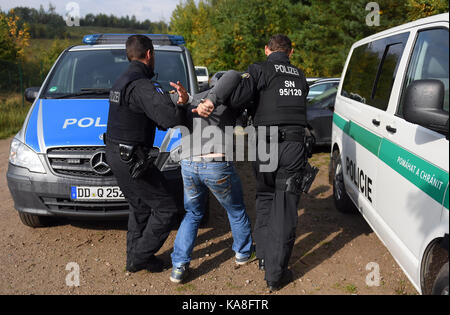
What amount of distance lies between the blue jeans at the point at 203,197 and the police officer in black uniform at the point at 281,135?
0.89 ft

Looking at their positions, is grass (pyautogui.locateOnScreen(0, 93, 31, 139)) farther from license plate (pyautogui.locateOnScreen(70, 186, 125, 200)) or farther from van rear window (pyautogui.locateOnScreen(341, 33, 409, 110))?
van rear window (pyautogui.locateOnScreen(341, 33, 409, 110))

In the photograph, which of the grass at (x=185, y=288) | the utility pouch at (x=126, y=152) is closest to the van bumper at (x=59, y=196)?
the utility pouch at (x=126, y=152)

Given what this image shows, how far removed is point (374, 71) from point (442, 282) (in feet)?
7.42

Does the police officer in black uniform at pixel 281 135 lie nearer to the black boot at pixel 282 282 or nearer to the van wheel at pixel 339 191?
the black boot at pixel 282 282

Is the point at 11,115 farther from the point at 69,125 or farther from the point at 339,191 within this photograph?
the point at 339,191

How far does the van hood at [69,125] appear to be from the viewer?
13.0 feet

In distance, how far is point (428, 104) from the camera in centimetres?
215

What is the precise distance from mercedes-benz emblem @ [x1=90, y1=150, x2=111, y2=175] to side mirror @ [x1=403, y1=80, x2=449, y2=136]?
2610 millimetres

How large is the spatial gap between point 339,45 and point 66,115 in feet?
67.2

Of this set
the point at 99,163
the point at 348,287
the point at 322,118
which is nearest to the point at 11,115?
the point at 322,118

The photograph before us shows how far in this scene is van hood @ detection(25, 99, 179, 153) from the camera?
13.0 feet

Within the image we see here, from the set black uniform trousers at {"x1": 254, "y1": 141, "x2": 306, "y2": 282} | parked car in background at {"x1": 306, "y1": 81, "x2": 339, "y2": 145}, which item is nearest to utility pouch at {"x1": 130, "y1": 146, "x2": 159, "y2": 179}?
black uniform trousers at {"x1": 254, "y1": 141, "x2": 306, "y2": 282}

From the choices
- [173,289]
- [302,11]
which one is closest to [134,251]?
[173,289]

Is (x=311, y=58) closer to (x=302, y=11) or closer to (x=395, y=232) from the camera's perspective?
(x=302, y=11)
